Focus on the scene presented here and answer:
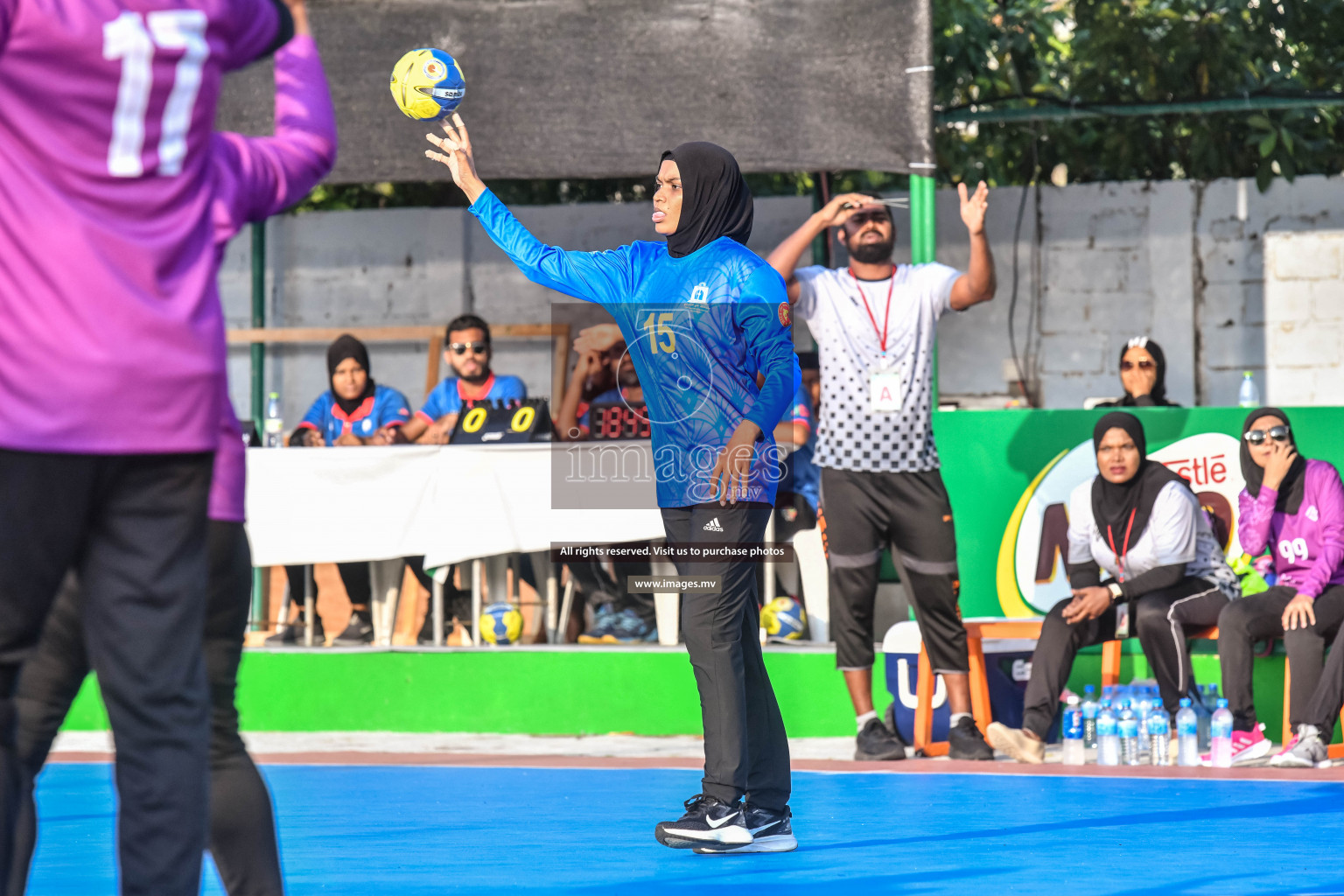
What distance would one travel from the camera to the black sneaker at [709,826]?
480 cm

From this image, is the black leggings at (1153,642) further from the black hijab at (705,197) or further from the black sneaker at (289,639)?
the black sneaker at (289,639)

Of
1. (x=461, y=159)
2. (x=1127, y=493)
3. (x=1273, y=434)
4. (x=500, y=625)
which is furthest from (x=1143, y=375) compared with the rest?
(x=461, y=159)

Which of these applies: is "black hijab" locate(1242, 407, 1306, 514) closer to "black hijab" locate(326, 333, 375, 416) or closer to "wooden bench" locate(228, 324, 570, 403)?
"black hijab" locate(326, 333, 375, 416)

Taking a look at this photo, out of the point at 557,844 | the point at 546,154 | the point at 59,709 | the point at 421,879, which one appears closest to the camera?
the point at 59,709

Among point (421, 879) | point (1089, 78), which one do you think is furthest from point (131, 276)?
point (1089, 78)

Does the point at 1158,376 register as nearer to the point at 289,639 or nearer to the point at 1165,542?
the point at 1165,542

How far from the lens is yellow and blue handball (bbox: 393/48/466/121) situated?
598cm

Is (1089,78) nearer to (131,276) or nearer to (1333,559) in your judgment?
(1333,559)

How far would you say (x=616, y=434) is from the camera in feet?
29.6

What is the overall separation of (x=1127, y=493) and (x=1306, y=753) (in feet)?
4.51

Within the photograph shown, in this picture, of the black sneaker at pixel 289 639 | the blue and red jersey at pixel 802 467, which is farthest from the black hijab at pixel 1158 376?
the black sneaker at pixel 289 639

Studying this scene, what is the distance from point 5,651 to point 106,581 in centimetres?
18

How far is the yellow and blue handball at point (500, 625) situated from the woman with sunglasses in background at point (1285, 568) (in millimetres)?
3502

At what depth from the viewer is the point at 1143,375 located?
28.1 ft
